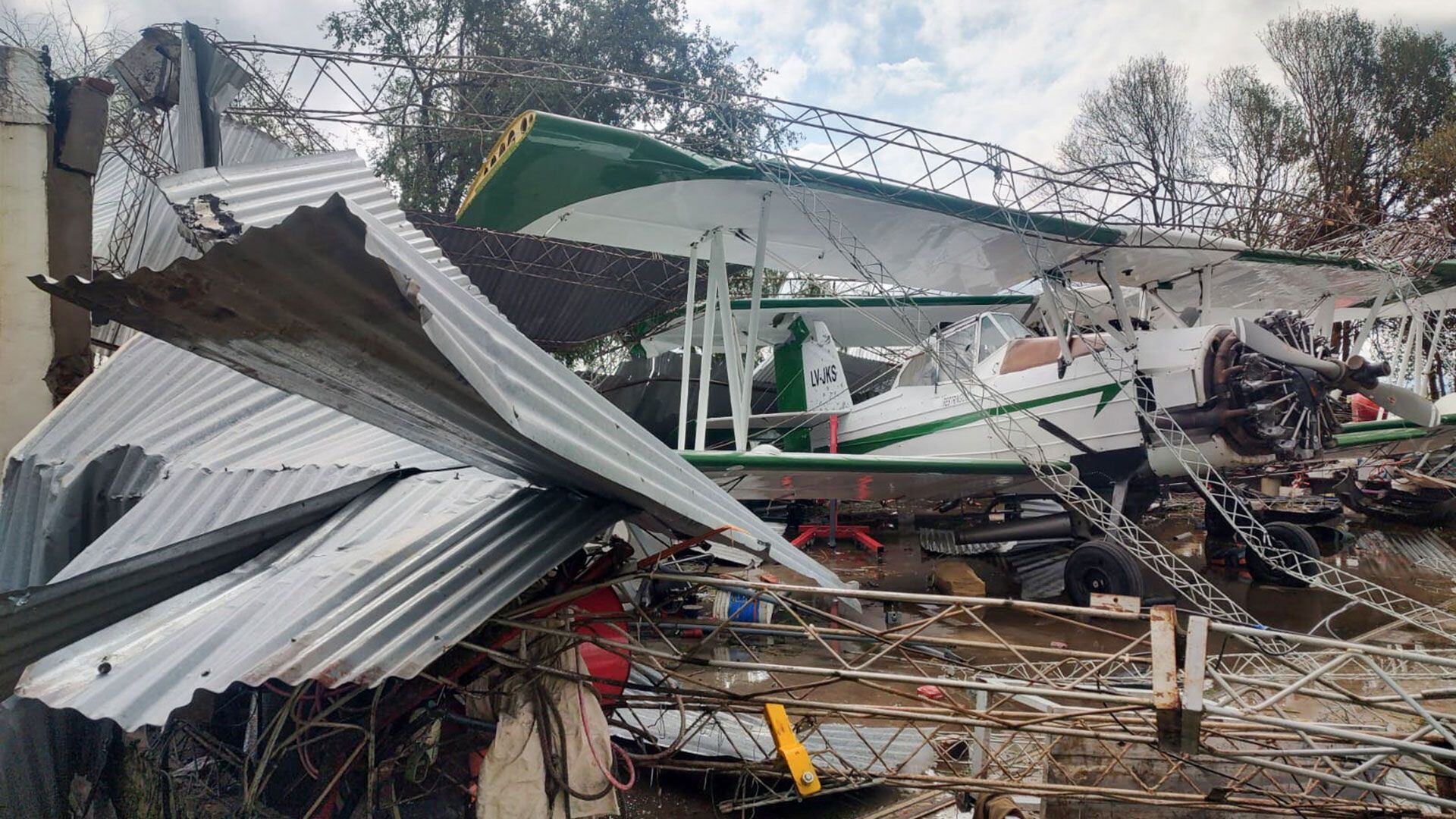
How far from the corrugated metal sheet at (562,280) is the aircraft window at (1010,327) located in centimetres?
494

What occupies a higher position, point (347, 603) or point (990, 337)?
point (990, 337)

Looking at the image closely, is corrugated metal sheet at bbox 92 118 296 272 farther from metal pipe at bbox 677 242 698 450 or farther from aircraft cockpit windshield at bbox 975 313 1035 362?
aircraft cockpit windshield at bbox 975 313 1035 362

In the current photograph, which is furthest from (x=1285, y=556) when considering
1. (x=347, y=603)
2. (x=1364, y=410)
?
(x=347, y=603)

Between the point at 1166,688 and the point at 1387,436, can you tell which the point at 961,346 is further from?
the point at 1166,688

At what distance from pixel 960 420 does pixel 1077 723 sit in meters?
6.47

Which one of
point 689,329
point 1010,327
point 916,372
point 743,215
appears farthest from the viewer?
point 916,372

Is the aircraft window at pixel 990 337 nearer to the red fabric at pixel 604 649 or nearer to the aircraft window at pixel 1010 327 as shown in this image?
the aircraft window at pixel 1010 327

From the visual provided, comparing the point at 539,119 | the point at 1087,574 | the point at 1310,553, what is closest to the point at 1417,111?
the point at 1310,553

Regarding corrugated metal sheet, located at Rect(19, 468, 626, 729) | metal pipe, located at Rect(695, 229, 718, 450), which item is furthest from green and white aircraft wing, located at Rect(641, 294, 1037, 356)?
corrugated metal sheet, located at Rect(19, 468, 626, 729)

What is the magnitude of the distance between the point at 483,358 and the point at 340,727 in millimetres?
1386

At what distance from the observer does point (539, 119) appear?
600cm

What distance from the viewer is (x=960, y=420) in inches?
352

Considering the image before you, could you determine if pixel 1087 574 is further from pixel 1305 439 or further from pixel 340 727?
pixel 340 727

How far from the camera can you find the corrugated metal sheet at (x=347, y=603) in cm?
234
